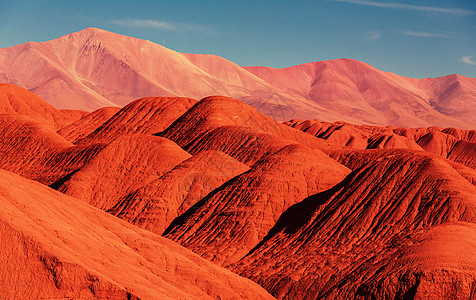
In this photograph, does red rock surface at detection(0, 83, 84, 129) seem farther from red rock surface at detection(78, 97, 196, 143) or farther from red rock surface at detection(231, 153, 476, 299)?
red rock surface at detection(231, 153, 476, 299)

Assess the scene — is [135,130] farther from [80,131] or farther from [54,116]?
[54,116]

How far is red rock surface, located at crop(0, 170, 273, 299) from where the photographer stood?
20.5 meters

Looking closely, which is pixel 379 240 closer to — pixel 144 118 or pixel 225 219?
pixel 225 219

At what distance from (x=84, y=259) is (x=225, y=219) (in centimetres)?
2528

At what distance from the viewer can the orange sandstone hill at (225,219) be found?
22.7 meters

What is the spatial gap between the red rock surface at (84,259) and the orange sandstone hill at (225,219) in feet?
0.21

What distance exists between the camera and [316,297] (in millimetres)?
34094

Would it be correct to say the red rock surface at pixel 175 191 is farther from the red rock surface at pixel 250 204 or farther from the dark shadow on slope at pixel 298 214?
the dark shadow on slope at pixel 298 214

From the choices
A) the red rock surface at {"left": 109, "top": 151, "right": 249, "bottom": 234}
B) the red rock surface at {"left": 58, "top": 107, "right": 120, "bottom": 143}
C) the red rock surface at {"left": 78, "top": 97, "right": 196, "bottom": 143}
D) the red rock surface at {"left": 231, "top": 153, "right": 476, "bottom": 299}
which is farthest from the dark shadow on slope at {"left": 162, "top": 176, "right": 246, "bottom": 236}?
the red rock surface at {"left": 58, "top": 107, "right": 120, "bottom": 143}

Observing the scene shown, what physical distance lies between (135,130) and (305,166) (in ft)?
134

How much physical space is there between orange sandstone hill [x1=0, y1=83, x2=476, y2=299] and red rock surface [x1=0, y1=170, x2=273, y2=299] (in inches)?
2.5

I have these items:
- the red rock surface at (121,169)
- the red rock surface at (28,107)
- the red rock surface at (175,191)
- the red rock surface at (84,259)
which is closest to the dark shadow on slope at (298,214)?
the red rock surface at (175,191)

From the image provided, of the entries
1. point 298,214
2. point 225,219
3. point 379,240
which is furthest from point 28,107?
point 379,240

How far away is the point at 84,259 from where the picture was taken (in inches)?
872
